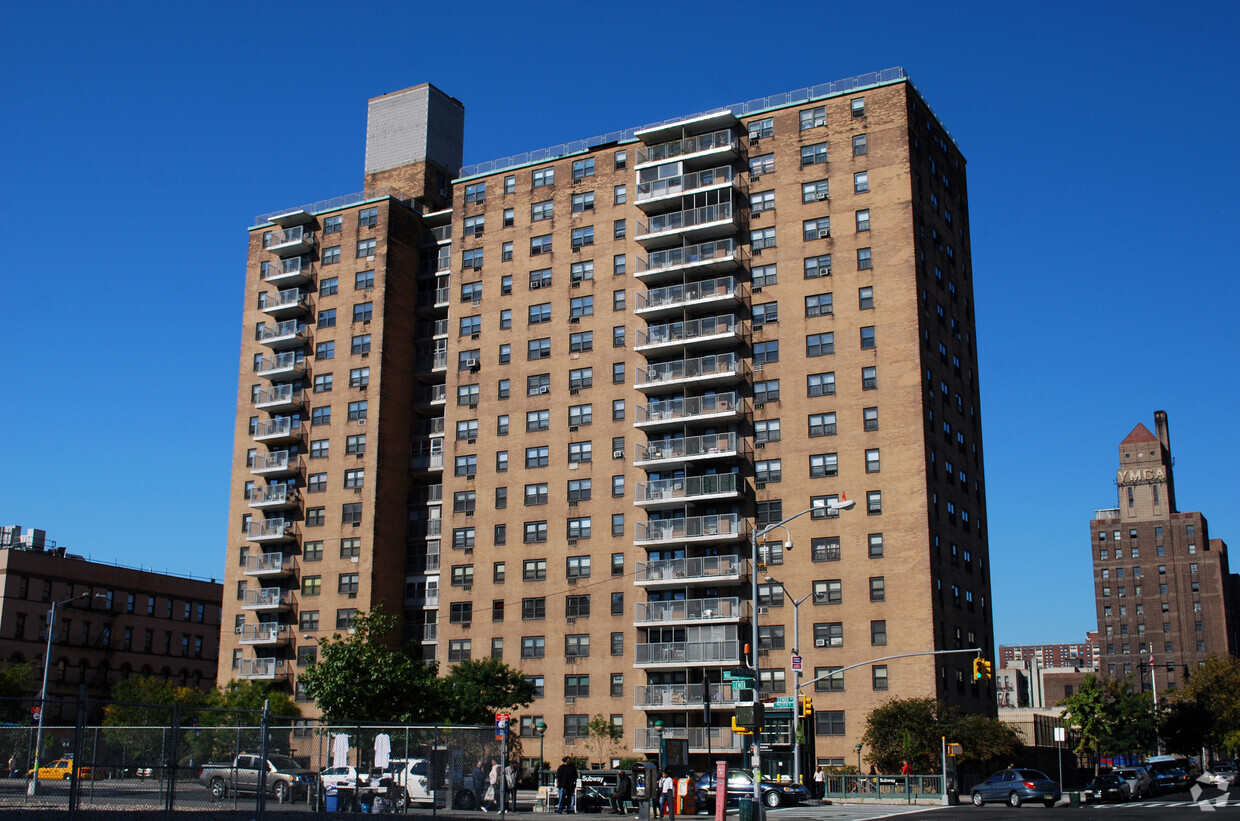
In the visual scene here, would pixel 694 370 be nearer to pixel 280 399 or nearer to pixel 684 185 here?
pixel 684 185

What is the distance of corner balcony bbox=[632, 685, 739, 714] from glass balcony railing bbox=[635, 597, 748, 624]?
4.13 meters

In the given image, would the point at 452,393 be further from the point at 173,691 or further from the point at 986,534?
the point at 986,534

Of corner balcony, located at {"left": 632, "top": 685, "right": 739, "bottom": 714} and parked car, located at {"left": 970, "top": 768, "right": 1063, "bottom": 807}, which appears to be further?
corner balcony, located at {"left": 632, "top": 685, "right": 739, "bottom": 714}

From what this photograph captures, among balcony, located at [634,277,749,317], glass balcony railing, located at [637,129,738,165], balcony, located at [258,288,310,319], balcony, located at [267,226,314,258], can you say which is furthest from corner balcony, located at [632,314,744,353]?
balcony, located at [267,226,314,258]

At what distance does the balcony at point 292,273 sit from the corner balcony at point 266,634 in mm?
26814

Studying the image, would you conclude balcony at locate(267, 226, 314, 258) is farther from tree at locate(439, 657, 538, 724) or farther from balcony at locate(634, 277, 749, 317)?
tree at locate(439, 657, 538, 724)

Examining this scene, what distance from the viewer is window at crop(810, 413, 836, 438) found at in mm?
75938

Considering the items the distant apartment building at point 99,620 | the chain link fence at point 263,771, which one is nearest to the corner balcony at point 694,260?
the chain link fence at point 263,771

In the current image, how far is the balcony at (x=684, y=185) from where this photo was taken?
81.8 m

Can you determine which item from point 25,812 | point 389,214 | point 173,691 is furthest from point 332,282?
point 25,812

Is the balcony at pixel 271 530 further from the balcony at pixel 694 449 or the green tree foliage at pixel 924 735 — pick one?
the green tree foliage at pixel 924 735

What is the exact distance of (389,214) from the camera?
94.6 m

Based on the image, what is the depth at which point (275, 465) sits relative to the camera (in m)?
93.3

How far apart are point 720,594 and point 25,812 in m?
53.5
